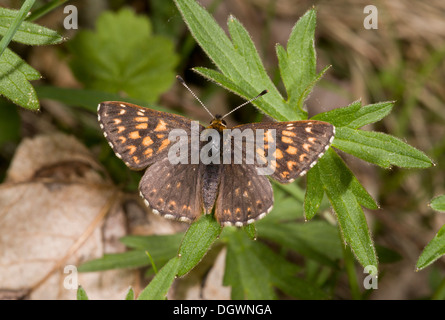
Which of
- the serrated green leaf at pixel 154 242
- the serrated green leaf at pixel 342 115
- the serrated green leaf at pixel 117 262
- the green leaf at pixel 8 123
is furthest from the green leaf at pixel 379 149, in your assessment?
the green leaf at pixel 8 123

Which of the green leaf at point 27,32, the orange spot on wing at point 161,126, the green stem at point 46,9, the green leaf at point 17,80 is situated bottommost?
the orange spot on wing at point 161,126

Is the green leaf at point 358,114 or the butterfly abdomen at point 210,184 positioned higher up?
the green leaf at point 358,114

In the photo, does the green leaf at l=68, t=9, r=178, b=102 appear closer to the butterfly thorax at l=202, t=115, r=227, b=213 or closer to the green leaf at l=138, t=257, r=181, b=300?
the butterfly thorax at l=202, t=115, r=227, b=213

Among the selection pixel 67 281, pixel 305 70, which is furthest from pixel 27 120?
pixel 305 70

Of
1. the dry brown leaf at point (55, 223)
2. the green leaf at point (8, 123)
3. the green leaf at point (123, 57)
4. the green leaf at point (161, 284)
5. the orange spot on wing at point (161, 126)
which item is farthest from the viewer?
the green leaf at point (123, 57)

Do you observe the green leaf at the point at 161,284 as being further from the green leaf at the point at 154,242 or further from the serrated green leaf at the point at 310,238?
the serrated green leaf at the point at 310,238

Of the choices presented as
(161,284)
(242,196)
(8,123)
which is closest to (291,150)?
(242,196)
